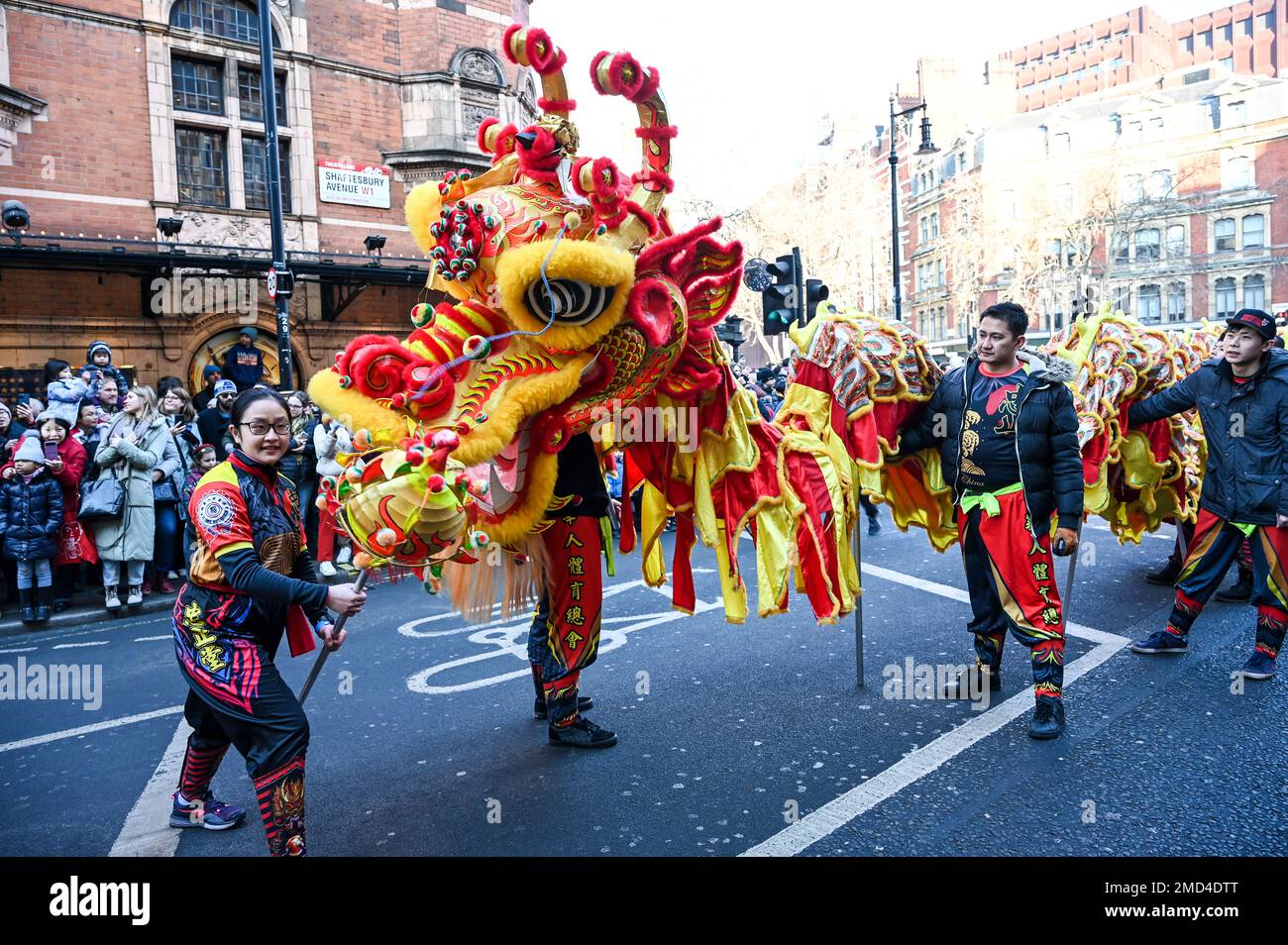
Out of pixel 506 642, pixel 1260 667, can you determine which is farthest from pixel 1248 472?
pixel 506 642

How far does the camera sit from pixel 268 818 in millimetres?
2676

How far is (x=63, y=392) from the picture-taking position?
7.84 meters

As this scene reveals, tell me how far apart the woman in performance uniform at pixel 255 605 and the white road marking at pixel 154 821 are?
30.8 inches

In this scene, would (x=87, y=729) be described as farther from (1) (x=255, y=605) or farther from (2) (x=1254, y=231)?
(2) (x=1254, y=231)

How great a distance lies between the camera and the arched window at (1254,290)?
118 ft

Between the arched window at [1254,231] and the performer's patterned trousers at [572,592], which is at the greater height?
the arched window at [1254,231]

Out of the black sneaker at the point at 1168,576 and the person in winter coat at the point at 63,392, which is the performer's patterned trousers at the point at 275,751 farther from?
the black sneaker at the point at 1168,576

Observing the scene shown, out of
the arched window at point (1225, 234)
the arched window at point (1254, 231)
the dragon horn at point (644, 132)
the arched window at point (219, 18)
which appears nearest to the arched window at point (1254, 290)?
the arched window at point (1254, 231)

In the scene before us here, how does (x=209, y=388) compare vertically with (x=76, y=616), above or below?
above

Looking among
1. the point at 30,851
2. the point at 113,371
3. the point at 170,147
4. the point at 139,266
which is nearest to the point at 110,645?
the point at 30,851

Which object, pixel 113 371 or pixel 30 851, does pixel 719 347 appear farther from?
pixel 113 371

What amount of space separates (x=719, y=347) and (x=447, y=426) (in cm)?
143

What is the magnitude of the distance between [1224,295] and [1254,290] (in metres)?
1.08

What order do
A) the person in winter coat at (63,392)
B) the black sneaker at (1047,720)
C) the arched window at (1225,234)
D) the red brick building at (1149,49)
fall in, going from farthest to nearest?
the red brick building at (1149,49)
the arched window at (1225,234)
the person in winter coat at (63,392)
the black sneaker at (1047,720)
